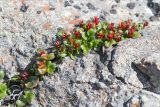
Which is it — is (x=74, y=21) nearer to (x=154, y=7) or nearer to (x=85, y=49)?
(x=85, y=49)

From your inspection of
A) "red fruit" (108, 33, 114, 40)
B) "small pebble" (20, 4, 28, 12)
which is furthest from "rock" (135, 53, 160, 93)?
"small pebble" (20, 4, 28, 12)

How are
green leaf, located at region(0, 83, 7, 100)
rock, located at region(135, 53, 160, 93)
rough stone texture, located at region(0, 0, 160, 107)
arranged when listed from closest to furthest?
1. rock, located at region(135, 53, 160, 93)
2. rough stone texture, located at region(0, 0, 160, 107)
3. green leaf, located at region(0, 83, 7, 100)

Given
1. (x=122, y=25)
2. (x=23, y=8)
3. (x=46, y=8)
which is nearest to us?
(x=122, y=25)

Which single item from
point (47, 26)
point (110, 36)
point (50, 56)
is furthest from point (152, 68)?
point (47, 26)

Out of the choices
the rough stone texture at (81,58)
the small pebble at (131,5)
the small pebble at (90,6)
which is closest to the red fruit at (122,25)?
the rough stone texture at (81,58)

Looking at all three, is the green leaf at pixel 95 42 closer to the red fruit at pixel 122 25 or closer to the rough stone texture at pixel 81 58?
the rough stone texture at pixel 81 58

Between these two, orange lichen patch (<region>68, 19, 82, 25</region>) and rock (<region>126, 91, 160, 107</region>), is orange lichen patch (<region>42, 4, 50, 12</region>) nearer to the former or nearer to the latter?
orange lichen patch (<region>68, 19, 82, 25</region>)

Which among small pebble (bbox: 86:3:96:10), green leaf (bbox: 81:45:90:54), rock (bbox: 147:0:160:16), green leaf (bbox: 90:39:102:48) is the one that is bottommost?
green leaf (bbox: 81:45:90:54)
